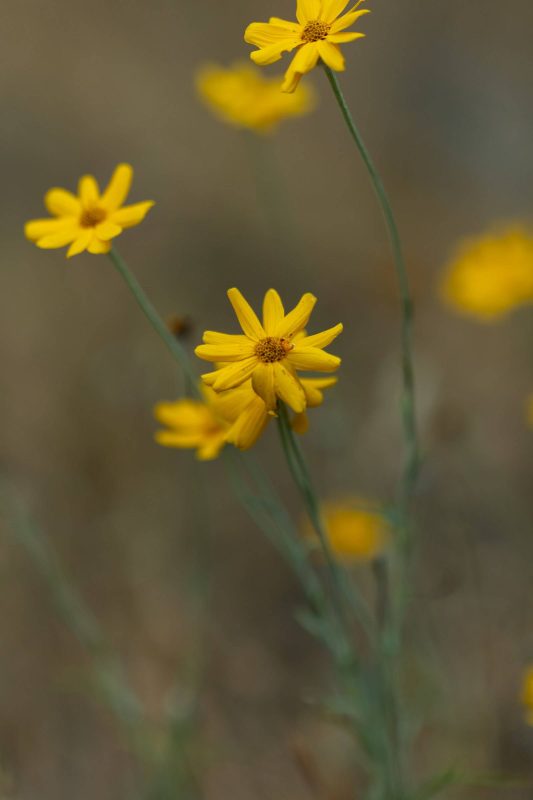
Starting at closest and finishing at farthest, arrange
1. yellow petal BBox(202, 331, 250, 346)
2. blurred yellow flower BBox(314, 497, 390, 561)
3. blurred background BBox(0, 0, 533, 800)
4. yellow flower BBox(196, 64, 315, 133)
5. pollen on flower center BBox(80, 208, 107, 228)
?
1. yellow petal BBox(202, 331, 250, 346)
2. pollen on flower center BBox(80, 208, 107, 228)
3. yellow flower BBox(196, 64, 315, 133)
4. blurred yellow flower BBox(314, 497, 390, 561)
5. blurred background BBox(0, 0, 533, 800)

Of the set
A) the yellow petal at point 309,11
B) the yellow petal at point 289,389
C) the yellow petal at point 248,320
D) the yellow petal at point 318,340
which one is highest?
the yellow petal at point 309,11

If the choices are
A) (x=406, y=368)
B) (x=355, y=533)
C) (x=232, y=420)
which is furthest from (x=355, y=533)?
(x=232, y=420)

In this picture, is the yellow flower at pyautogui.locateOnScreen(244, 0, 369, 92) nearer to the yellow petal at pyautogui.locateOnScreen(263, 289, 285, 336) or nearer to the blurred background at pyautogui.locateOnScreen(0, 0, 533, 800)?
the yellow petal at pyautogui.locateOnScreen(263, 289, 285, 336)

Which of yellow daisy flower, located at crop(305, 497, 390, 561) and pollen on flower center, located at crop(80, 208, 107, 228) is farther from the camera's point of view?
yellow daisy flower, located at crop(305, 497, 390, 561)

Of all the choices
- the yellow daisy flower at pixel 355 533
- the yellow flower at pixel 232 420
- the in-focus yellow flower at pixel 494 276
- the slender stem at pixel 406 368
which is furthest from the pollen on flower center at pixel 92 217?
the in-focus yellow flower at pixel 494 276

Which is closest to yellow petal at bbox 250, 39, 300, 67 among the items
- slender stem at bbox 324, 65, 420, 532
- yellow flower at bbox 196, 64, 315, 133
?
slender stem at bbox 324, 65, 420, 532

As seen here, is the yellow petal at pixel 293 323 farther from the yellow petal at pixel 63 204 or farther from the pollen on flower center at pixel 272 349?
the yellow petal at pixel 63 204

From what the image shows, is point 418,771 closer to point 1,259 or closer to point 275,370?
point 275,370
